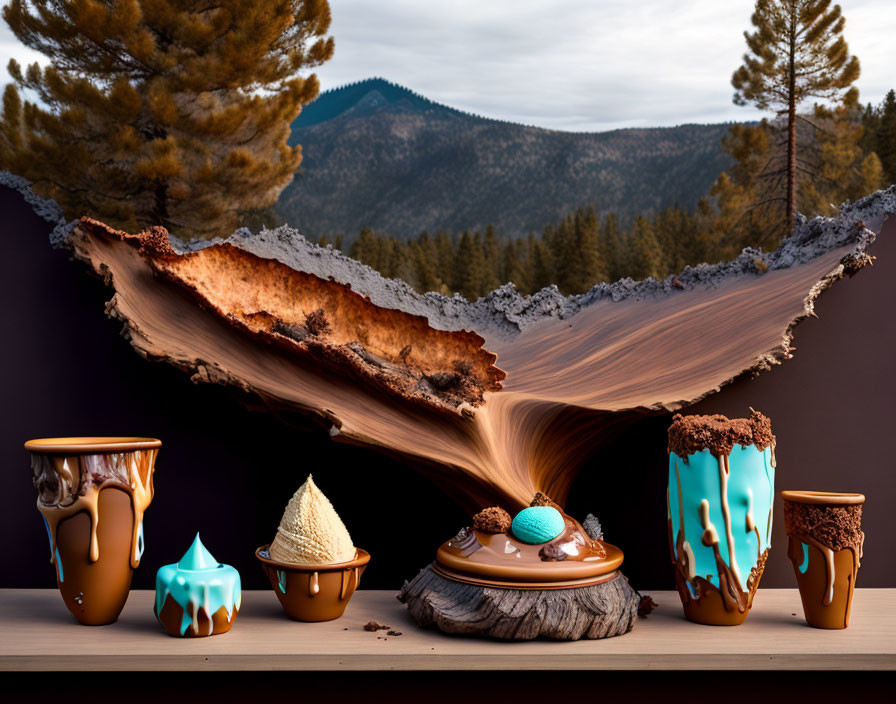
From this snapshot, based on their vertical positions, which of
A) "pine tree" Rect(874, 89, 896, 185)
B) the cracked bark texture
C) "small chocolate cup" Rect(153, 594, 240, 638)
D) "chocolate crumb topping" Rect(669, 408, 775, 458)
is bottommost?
"small chocolate cup" Rect(153, 594, 240, 638)

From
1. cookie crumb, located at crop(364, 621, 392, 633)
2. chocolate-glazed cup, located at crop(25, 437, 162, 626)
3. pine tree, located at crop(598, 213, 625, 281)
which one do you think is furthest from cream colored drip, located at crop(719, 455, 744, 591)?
pine tree, located at crop(598, 213, 625, 281)

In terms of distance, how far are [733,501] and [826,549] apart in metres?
0.17

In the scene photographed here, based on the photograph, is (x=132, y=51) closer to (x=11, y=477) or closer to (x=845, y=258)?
(x=11, y=477)

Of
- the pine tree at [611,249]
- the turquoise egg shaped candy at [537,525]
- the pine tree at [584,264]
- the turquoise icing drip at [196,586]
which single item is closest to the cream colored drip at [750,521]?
the turquoise egg shaped candy at [537,525]

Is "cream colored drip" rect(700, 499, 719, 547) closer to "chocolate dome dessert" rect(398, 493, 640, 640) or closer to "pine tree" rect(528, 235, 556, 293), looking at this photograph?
"chocolate dome dessert" rect(398, 493, 640, 640)

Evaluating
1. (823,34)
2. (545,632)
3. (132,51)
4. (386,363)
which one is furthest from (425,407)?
(823,34)

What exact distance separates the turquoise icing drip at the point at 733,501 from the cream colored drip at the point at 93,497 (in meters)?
0.90

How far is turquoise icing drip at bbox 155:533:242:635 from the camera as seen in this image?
1.19 metres

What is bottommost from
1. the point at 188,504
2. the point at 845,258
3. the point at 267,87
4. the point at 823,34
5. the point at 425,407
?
the point at 188,504

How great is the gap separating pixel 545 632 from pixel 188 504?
0.76 metres

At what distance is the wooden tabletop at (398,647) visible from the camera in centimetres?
113

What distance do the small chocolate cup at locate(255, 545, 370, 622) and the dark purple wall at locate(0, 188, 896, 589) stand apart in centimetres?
26

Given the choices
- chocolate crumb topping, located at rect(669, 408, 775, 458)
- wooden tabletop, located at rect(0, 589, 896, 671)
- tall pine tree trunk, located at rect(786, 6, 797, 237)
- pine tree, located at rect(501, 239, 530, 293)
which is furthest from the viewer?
pine tree, located at rect(501, 239, 530, 293)
